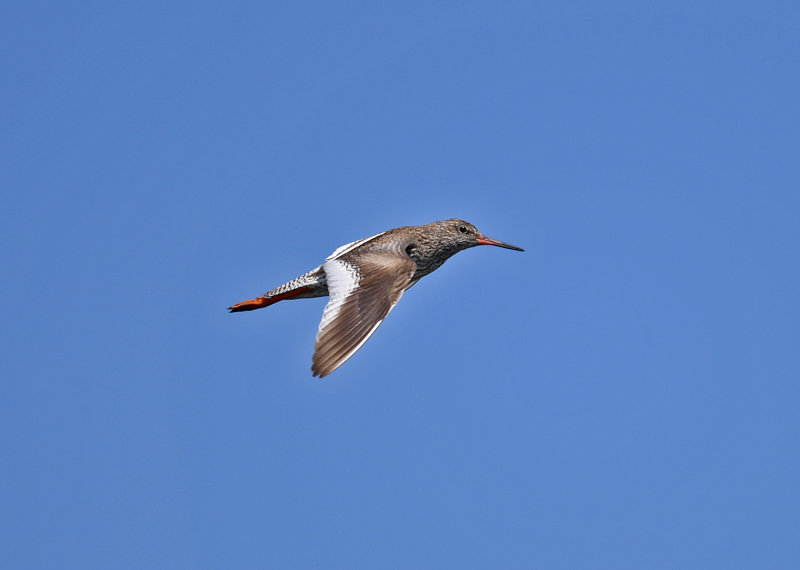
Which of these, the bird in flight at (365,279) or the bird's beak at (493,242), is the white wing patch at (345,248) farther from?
the bird's beak at (493,242)

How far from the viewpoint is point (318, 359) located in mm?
12633

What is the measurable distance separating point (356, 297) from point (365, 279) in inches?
28.3

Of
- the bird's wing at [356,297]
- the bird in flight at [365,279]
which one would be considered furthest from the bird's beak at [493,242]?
the bird's wing at [356,297]

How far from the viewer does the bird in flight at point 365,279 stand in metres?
13.1

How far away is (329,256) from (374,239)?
0.92 metres

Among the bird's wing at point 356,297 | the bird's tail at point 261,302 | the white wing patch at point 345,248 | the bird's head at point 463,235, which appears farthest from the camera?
the bird's head at point 463,235

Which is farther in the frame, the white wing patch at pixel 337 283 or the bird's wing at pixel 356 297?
the white wing patch at pixel 337 283

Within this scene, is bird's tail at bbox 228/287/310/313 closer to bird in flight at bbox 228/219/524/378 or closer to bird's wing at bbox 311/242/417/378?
bird in flight at bbox 228/219/524/378

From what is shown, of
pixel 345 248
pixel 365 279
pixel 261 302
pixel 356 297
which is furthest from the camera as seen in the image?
pixel 261 302

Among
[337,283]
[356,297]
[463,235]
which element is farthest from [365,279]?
[463,235]

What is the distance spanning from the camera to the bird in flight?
13.1 m

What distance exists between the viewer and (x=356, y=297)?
1430 centimetres

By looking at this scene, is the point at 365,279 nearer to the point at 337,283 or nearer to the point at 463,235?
the point at 337,283

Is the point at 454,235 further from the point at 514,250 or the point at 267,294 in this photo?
the point at 267,294
